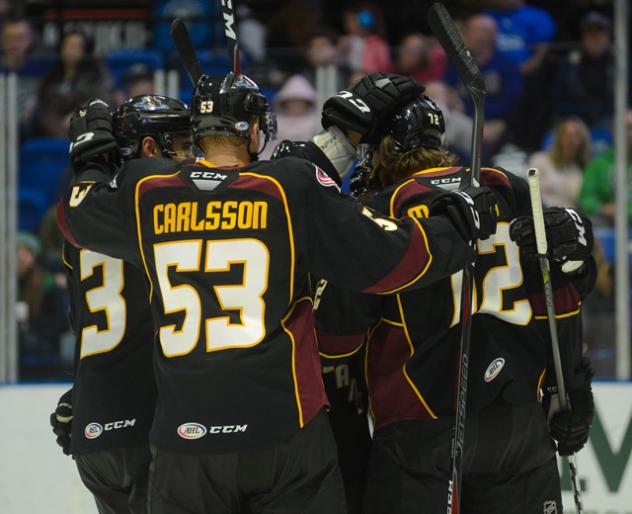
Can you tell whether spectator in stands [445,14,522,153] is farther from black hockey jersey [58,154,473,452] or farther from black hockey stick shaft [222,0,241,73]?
black hockey jersey [58,154,473,452]

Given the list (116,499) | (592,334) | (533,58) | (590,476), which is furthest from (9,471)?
(533,58)

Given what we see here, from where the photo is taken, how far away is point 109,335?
9.68 feet

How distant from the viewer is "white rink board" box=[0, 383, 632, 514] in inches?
170

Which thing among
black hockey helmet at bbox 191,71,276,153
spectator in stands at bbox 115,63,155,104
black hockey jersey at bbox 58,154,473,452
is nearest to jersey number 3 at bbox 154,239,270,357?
black hockey jersey at bbox 58,154,473,452

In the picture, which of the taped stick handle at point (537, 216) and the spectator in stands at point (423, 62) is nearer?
the taped stick handle at point (537, 216)

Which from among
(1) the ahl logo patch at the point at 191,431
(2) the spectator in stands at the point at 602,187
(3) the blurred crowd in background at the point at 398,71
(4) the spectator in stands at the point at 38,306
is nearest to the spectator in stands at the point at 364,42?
(3) the blurred crowd in background at the point at 398,71

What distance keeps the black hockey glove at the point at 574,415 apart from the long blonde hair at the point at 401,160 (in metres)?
0.66

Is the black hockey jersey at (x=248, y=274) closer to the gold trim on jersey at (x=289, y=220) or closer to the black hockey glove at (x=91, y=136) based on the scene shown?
the gold trim on jersey at (x=289, y=220)

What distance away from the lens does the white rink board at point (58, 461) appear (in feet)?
14.2

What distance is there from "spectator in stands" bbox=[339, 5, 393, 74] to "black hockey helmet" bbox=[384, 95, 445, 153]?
298 cm

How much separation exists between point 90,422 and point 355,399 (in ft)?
2.46

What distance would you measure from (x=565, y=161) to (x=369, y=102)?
320cm

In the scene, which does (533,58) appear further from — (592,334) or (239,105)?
(239,105)

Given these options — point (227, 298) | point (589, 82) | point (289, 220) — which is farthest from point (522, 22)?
point (227, 298)
